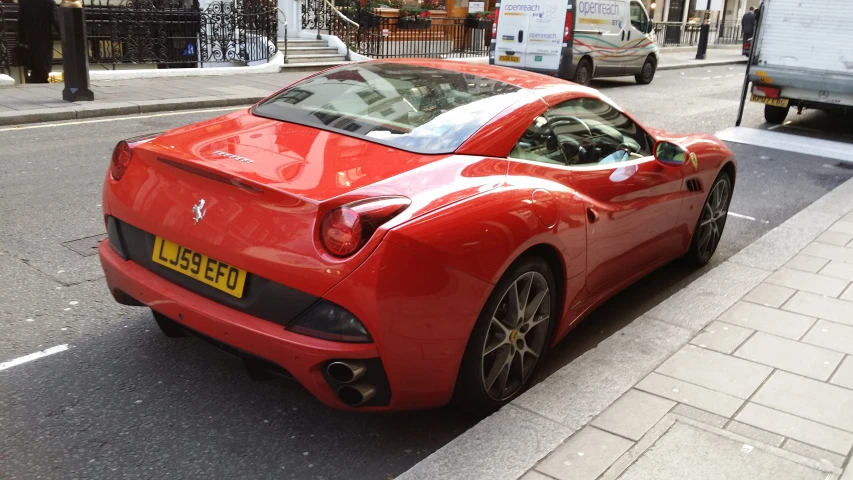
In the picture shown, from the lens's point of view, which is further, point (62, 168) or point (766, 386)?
point (62, 168)

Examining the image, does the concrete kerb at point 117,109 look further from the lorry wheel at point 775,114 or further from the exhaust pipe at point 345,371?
the exhaust pipe at point 345,371

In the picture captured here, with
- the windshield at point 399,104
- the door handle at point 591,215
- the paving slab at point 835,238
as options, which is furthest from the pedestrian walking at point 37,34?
the door handle at point 591,215

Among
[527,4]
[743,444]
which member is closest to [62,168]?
[743,444]

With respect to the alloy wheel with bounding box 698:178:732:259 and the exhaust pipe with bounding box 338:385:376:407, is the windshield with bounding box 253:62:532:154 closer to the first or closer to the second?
the exhaust pipe with bounding box 338:385:376:407

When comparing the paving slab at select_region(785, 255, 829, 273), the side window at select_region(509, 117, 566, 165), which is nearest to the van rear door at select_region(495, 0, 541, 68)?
the paving slab at select_region(785, 255, 829, 273)

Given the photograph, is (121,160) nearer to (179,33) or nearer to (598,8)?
(179,33)

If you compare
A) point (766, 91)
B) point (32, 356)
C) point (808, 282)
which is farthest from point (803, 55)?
point (32, 356)

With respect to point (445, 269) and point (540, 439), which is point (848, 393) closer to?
point (540, 439)

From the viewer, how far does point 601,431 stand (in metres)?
3.06

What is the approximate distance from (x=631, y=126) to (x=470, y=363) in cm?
213

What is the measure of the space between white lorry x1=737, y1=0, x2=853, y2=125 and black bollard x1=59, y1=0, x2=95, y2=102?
9.82 meters

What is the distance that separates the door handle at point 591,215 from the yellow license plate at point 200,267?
5.46 ft

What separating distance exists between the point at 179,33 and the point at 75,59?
228 inches

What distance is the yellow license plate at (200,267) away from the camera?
296 centimetres
